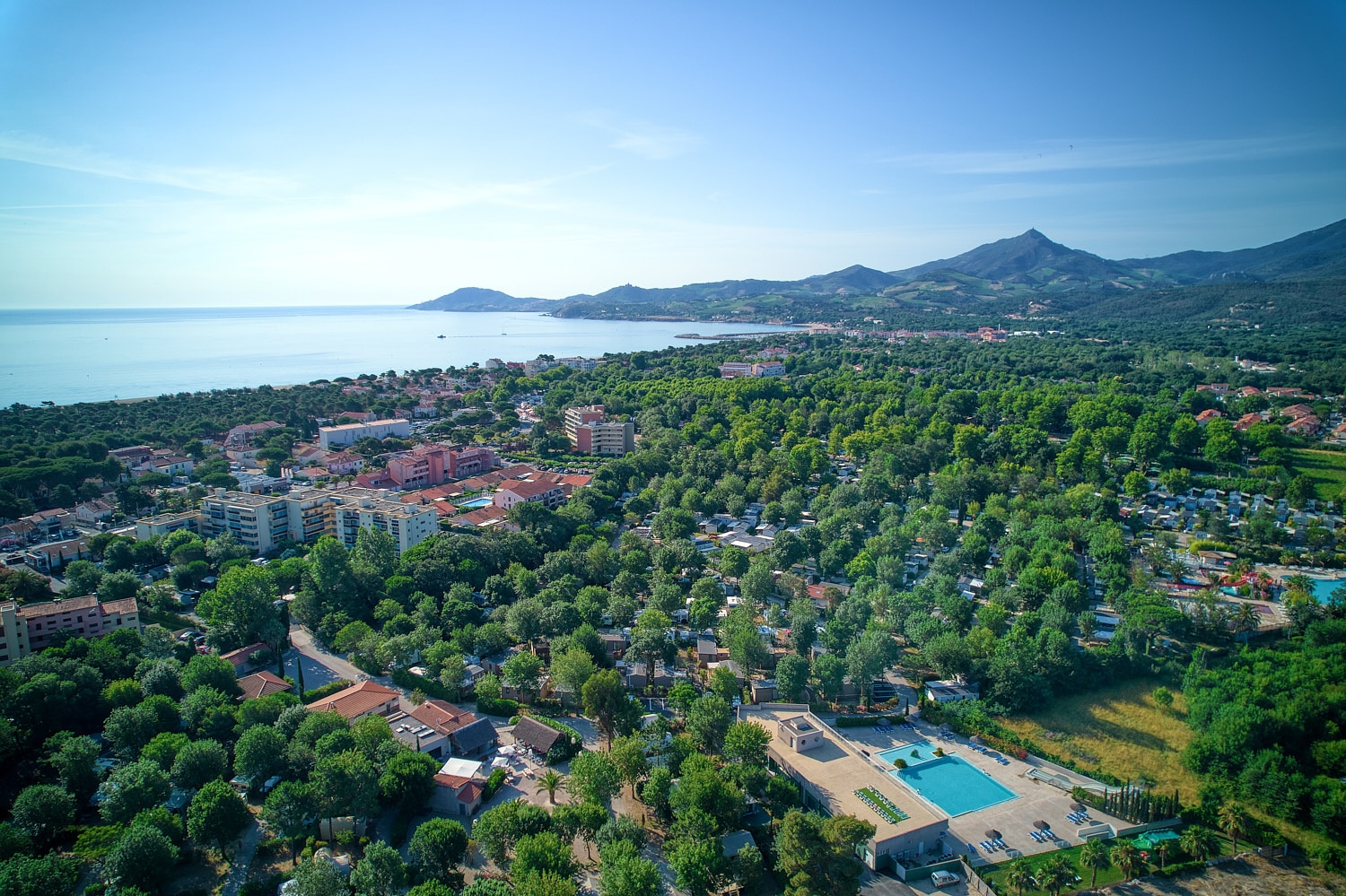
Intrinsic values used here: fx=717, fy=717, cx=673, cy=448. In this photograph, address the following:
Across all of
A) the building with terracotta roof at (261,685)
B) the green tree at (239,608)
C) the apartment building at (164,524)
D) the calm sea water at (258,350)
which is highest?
the calm sea water at (258,350)

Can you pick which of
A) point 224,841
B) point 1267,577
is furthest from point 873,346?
point 224,841

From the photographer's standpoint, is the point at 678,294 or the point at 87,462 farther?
the point at 678,294

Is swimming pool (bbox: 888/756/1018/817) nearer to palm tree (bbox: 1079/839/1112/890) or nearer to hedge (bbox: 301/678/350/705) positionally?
palm tree (bbox: 1079/839/1112/890)

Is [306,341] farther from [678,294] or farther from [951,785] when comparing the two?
[951,785]

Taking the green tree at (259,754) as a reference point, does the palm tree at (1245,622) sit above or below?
below

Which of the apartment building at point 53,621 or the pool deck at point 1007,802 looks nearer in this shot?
the pool deck at point 1007,802

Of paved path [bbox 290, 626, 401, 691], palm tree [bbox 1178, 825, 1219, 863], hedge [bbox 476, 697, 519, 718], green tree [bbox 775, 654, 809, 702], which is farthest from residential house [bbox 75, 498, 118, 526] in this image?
palm tree [bbox 1178, 825, 1219, 863]

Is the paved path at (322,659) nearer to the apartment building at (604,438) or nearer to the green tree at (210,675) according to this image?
the green tree at (210,675)

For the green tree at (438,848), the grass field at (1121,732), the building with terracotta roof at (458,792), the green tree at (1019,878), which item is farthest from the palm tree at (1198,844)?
the building with terracotta roof at (458,792)
